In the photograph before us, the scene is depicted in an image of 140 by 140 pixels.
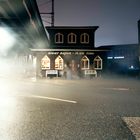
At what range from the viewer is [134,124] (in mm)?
5574

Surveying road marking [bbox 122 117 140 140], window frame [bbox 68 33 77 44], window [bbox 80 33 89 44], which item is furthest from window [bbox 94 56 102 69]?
road marking [bbox 122 117 140 140]

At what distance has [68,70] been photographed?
31.4 meters

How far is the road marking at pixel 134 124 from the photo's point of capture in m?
4.79

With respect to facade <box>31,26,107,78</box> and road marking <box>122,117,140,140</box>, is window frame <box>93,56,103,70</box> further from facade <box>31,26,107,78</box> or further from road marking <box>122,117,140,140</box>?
road marking <box>122,117,140,140</box>

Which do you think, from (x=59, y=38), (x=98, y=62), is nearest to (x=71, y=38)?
(x=59, y=38)

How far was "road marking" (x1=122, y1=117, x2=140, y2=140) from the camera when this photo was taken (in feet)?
15.7

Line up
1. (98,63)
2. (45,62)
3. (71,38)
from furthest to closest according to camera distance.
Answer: (71,38) < (98,63) < (45,62)

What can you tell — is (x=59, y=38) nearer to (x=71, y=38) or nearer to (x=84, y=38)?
(x=71, y=38)

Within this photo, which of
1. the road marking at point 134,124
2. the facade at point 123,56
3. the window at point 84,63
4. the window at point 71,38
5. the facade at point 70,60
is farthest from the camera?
the facade at point 123,56

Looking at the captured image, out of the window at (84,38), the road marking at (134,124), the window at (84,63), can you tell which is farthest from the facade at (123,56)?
the road marking at (134,124)

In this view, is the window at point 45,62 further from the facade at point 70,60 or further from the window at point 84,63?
the window at point 84,63

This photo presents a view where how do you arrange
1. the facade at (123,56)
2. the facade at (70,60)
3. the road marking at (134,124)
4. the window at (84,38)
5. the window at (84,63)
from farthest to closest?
the facade at (123,56) < the window at (84,38) < the window at (84,63) < the facade at (70,60) < the road marking at (134,124)

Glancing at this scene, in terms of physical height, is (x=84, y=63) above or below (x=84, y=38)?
below

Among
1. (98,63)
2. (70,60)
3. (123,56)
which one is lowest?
(98,63)
